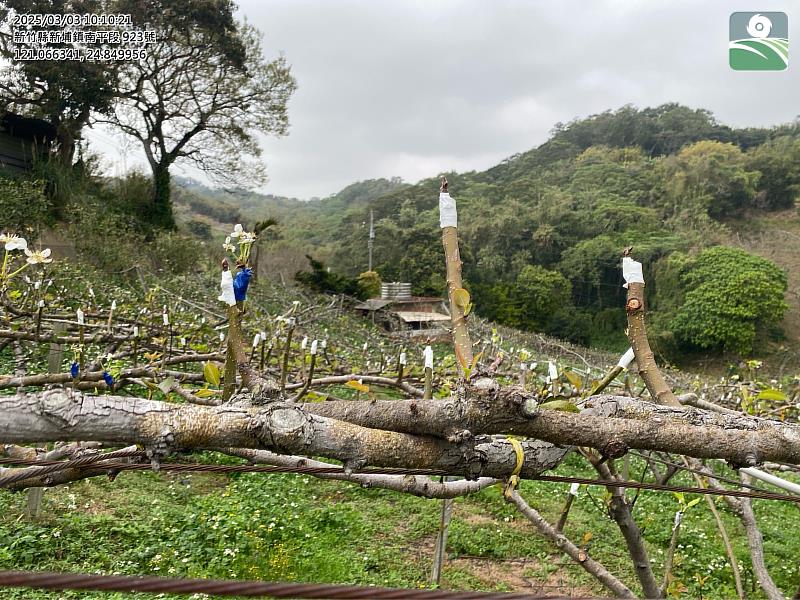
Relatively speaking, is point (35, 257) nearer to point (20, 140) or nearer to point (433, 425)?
point (433, 425)

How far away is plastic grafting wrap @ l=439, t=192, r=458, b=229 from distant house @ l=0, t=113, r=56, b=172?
1381 cm

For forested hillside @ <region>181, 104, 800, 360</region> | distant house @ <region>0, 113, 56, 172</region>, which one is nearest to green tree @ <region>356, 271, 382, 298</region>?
forested hillside @ <region>181, 104, 800, 360</region>

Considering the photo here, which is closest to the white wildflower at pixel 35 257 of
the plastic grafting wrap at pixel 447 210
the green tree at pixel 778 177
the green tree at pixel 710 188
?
the plastic grafting wrap at pixel 447 210

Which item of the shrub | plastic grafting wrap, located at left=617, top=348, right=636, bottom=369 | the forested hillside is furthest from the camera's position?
the forested hillside

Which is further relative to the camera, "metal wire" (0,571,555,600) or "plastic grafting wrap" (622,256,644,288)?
"plastic grafting wrap" (622,256,644,288)

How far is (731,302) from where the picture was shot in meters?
18.8

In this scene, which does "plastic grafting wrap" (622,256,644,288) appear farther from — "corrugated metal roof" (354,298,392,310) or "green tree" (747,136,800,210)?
"green tree" (747,136,800,210)

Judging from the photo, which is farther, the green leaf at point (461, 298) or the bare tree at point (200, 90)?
the bare tree at point (200, 90)

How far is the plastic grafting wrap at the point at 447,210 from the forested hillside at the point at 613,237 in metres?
18.2

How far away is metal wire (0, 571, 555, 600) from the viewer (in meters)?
0.45

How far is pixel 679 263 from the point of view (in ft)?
67.1

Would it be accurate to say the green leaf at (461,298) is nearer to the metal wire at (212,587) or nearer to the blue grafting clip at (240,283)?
the blue grafting clip at (240,283)

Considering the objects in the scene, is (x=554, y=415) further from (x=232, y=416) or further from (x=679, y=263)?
(x=679, y=263)

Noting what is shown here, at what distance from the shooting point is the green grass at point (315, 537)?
2873 mm
